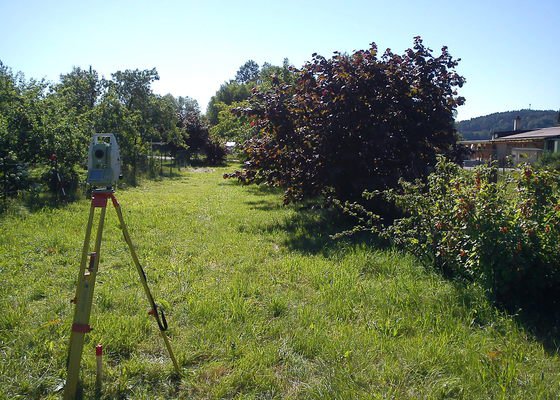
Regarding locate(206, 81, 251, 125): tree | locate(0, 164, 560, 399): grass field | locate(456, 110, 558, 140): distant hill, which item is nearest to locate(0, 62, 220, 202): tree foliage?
locate(0, 164, 560, 399): grass field

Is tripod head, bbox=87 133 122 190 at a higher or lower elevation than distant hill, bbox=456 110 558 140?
lower

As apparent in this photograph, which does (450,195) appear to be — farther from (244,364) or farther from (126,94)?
(126,94)

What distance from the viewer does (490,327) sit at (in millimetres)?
3533

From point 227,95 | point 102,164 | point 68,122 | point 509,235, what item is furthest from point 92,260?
point 227,95

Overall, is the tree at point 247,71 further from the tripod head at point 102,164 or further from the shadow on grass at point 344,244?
the tripod head at point 102,164

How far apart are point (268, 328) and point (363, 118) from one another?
16.9 feet

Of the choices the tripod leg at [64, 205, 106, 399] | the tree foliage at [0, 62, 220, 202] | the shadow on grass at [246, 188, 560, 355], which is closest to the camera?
the tripod leg at [64, 205, 106, 399]

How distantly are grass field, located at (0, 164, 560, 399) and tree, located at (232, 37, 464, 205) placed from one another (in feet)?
7.65

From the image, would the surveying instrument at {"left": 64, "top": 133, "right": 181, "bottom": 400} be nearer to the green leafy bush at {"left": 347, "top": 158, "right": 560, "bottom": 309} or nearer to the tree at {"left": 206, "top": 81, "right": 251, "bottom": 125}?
the green leafy bush at {"left": 347, "top": 158, "right": 560, "bottom": 309}

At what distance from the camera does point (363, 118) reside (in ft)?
25.8

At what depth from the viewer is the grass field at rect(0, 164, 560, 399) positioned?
2.83 metres

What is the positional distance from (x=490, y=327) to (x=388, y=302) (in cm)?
88

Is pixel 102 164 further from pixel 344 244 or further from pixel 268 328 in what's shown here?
pixel 344 244

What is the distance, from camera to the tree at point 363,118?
7895 mm
